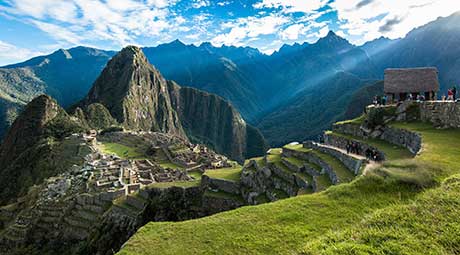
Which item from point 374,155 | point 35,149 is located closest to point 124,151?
point 35,149

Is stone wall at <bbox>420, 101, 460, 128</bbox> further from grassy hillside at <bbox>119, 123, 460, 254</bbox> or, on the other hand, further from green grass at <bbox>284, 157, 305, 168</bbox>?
green grass at <bbox>284, 157, 305, 168</bbox>

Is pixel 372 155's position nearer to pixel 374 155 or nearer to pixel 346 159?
pixel 374 155

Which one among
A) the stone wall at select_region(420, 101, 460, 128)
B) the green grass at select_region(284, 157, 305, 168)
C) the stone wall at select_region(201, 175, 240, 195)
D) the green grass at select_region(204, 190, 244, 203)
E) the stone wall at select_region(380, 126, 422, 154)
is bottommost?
the green grass at select_region(204, 190, 244, 203)

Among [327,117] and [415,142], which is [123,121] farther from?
[415,142]

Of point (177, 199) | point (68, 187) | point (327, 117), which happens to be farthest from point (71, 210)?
point (327, 117)

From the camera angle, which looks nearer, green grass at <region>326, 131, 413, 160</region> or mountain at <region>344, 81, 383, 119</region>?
green grass at <region>326, 131, 413, 160</region>

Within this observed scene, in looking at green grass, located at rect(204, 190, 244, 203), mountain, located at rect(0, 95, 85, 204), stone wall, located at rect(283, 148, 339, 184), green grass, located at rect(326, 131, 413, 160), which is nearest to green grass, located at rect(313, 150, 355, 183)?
stone wall, located at rect(283, 148, 339, 184)

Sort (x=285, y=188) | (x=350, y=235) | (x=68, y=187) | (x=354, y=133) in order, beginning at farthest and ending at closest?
(x=68, y=187) → (x=354, y=133) → (x=285, y=188) → (x=350, y=235)

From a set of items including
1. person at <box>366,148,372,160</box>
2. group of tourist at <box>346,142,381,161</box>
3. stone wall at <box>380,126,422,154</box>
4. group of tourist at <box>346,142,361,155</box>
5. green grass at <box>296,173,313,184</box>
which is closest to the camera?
stone wall at <box>380,126,422,154</box>
